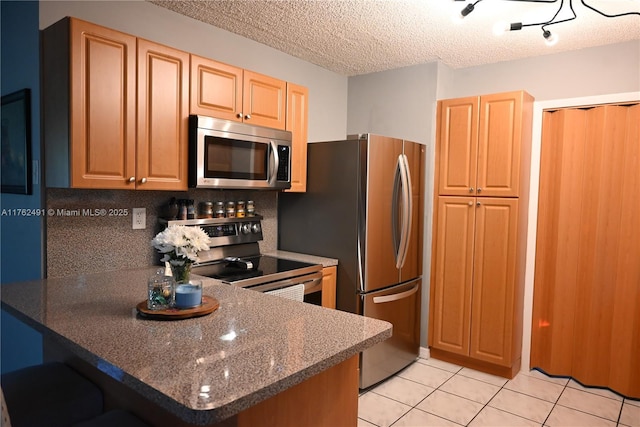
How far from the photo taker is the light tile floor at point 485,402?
253 cm

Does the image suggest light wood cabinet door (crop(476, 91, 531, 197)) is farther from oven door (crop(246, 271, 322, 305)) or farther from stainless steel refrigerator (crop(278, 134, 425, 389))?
oven door (crop(246, 271, 322, 305))

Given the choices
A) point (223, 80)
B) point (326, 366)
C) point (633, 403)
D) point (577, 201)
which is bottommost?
point (633, 403)

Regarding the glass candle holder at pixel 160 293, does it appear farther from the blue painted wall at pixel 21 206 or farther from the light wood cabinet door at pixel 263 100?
the light wood cabinet door at pixel 263 100

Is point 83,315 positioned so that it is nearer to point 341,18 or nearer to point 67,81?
point 67,81

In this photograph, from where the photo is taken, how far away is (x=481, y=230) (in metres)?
3.19

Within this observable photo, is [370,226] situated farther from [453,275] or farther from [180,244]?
[180,244]

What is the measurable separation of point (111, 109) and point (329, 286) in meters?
1.68

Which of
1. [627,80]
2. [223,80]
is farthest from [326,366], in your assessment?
[627,80]

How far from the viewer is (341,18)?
2617mm

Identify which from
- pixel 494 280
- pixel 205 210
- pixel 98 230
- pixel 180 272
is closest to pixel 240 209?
pixel 205 210

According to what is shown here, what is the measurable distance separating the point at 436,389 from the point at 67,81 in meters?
2.77

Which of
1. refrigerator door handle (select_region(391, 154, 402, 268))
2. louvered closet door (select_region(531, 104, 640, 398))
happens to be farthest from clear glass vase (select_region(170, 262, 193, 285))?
louvered closet door (select_region(531, 104, 640, 398))

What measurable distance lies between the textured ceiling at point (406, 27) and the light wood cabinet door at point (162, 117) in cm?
50

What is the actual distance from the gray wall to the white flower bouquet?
1.37 m
